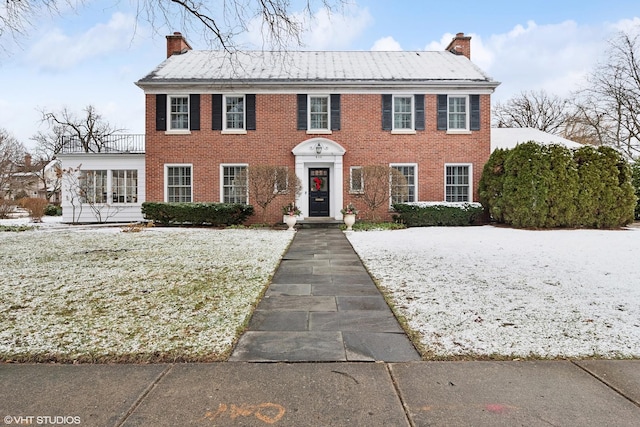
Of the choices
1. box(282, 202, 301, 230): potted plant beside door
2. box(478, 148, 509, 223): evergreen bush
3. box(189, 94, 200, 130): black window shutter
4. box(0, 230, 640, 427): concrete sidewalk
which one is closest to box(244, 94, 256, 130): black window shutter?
box(189, 94, 200, 130): black window shutter

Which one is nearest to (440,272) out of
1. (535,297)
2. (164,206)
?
(535,297)

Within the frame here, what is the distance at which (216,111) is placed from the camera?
49.6 feet

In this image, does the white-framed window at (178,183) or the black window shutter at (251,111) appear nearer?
the black window shutter at (251,111)

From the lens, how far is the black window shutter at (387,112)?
15164mm

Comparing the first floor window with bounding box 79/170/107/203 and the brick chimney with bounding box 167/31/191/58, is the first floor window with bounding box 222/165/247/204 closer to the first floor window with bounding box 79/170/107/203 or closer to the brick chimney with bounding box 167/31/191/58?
the first floor window with bounding box 79/170/107/203

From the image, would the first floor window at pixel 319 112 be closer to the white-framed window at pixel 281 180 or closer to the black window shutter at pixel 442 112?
the white-framed window at pixel 281 180

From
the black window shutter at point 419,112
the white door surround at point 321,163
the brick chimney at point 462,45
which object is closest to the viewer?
the white door surround at point 321,163

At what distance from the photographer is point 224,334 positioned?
10.7 feet

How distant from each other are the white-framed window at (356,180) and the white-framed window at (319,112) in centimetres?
223

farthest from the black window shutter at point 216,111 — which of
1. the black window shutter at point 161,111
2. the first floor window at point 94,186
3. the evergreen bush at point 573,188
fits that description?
the evergreen bush at point 573,188

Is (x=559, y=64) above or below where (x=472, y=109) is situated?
above

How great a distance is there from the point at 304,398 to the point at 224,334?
1.28m

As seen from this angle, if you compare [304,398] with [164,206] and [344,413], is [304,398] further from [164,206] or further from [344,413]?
[164,206]

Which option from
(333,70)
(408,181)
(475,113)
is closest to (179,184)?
(333,70)
